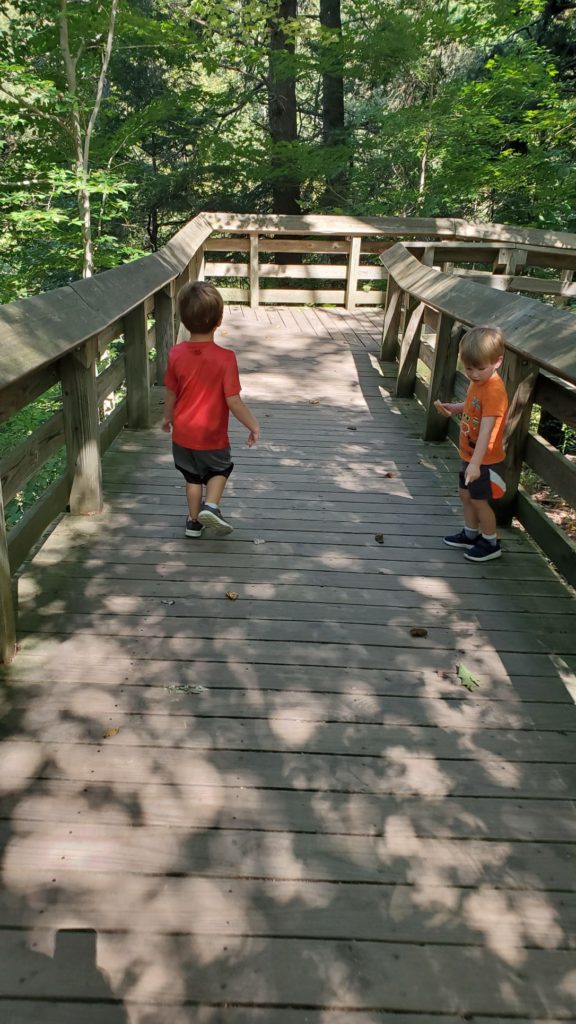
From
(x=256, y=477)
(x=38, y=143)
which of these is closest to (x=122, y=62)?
(x=38, y=143)

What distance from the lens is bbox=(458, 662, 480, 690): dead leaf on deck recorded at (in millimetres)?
2820

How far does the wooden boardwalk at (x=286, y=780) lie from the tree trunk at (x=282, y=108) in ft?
39.8

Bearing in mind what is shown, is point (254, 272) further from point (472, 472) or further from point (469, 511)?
point (472, 472)

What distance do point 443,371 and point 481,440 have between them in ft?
6.60

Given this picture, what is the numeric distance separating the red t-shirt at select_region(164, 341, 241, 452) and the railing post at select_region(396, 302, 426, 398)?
3117mm

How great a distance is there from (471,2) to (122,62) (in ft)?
22.7

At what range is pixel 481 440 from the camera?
3.56m

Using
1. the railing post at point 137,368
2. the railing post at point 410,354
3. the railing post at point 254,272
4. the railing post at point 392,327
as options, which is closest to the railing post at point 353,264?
the railing post at point 254,272

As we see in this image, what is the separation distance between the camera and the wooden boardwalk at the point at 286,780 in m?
1.72

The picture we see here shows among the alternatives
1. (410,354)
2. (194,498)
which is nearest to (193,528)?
(194,498)

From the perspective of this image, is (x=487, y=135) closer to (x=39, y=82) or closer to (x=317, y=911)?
(x=39, y=82)

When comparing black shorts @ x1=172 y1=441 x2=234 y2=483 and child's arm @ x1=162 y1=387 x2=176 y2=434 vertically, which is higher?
child's arm @ x1=162 y1=387 x2=176 y2=434

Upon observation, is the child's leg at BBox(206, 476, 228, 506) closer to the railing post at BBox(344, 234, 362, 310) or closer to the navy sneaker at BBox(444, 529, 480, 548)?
the navy sneaker at BBox(444, 529, 480, 548)

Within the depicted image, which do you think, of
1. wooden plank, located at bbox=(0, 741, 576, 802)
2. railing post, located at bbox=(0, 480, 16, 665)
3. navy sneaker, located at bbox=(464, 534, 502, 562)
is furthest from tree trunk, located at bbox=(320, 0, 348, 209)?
wooden plank, located at bbox=(0, 741, 576, 802)
